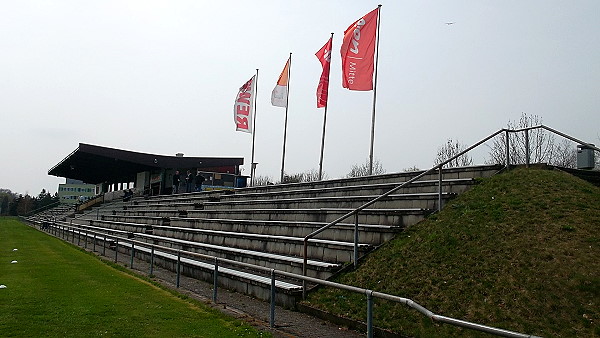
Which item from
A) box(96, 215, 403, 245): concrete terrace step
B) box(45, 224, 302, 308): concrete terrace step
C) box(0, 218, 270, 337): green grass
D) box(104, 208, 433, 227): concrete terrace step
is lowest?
box(0, 218, 270, 337): green grass

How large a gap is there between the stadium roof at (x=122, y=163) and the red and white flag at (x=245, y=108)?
506 inches

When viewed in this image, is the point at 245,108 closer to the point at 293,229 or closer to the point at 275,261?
the point at 293,229

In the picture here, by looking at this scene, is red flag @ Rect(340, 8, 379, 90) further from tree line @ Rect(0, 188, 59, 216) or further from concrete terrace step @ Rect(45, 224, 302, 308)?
tree line @ Rect(0, 188, 59, 216)

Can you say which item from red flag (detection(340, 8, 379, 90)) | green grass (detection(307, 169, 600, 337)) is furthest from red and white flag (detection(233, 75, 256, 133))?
green grass (detection(307, 169, 600, 337))

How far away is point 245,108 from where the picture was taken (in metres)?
29.2

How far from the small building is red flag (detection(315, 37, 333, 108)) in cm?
1105

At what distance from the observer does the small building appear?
3859 centimetres

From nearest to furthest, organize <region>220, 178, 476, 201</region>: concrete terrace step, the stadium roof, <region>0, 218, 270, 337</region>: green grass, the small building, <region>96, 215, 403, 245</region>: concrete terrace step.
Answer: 1. <region>0, 218, 270, 337</region>: green grass
2. <region>96, 215, 403, 245</region>: concrete terrace step
3. <region>220, 178, 476, 201</region>: concrete terrace step
4. the stadium roof
5. the small building

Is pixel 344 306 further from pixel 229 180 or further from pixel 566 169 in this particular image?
pixel 229 180

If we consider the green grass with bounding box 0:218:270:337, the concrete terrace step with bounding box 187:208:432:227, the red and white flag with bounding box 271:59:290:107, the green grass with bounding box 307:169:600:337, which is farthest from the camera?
the red and white flag with bounding box 271:59:290:107

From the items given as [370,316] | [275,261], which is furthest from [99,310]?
[370,316]

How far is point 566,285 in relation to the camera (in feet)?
20.7

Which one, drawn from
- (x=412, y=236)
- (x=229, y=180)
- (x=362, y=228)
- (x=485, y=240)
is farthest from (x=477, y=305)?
(x=229, y=180)

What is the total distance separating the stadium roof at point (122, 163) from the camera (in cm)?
3834
